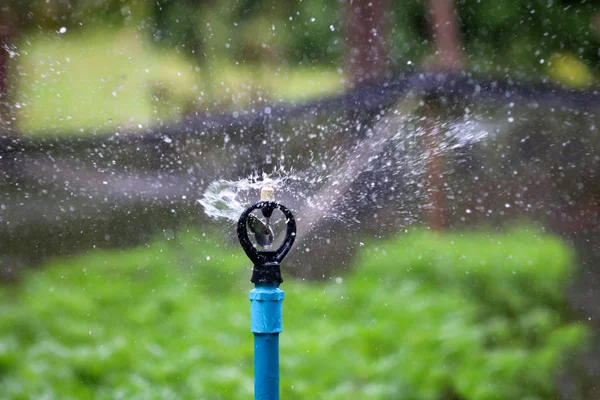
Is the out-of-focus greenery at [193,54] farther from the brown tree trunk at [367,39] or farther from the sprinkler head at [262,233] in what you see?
the sprinkler head at [262,233]

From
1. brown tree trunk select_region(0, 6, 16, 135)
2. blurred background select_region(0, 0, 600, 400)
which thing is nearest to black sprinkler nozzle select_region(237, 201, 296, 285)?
blurred background select_region(0, 0, 600, 400)

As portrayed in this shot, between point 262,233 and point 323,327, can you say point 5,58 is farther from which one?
point 262,233

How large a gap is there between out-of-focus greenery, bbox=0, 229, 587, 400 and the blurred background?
11 millimetres

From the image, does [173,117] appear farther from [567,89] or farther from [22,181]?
[567,89]

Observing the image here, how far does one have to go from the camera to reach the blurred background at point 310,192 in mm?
2898

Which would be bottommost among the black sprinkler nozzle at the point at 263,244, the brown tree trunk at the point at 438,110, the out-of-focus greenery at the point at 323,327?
the black sprinkler nozzle at the point at 263,244

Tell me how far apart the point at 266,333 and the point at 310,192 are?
234cm

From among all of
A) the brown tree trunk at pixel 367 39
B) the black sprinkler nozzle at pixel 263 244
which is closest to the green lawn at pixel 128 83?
the brown tree trunk at pixel 367 39

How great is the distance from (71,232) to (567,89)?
8.98 ft

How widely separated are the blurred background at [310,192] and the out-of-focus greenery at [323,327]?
0.01 meters

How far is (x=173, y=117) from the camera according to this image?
14.8 feet

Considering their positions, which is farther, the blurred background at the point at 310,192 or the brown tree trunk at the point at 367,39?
the brown tree trunk at the point at 367,39

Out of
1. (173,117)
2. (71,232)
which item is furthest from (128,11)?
(71,232)

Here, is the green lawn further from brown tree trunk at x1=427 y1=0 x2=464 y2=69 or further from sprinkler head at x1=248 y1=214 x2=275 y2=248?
sprinkler head at x1=248 y1=214 x2=275 y2=248
